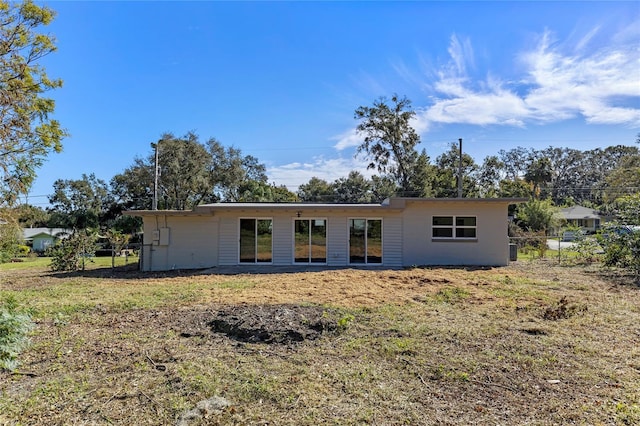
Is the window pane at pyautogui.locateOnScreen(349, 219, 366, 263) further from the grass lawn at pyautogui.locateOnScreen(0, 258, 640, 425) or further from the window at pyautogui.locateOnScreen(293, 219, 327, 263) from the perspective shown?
the grass lawn at pyautogui.locateOnScreen(0, 258, 640, 425)

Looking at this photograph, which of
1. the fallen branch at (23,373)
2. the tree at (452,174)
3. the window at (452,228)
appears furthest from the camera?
the tree at (452,174)

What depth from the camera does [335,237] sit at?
14.4 metres

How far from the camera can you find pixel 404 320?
6.23m

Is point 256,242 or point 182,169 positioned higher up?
point 182,169

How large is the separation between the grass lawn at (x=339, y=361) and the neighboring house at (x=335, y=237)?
5744mm

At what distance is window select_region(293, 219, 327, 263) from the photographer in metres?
14.4

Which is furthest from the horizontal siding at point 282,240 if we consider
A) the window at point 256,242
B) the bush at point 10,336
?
the bush at point 10,336

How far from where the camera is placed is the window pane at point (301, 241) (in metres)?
14.4

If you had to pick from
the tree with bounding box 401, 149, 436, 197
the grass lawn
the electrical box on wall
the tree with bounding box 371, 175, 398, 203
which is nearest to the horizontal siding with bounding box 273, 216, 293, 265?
the electrical box on wall

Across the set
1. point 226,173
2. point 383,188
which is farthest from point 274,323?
point 383,188

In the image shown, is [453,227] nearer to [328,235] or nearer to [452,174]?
[328,235]

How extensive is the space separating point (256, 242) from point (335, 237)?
121 inches

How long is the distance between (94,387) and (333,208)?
1078 centimetres

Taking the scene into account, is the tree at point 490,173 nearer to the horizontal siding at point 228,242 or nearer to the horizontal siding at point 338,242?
the horizontal siding at point 338,242
